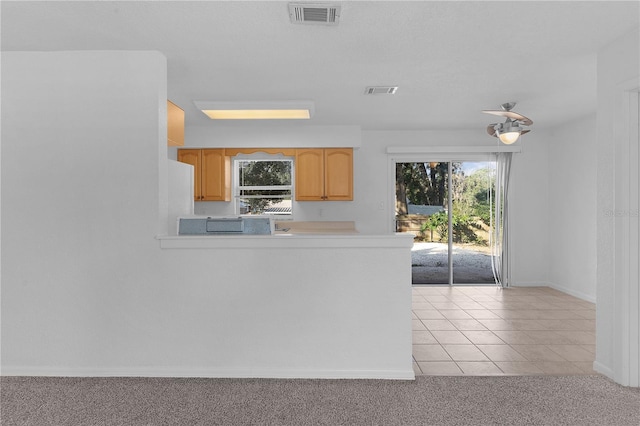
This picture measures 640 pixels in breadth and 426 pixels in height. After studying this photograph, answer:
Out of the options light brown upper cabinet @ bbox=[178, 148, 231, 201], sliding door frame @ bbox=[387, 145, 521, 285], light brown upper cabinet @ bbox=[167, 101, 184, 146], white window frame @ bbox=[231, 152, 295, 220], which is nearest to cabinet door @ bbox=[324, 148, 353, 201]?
white window frame @ bbox=[231, 152, 295, 220]

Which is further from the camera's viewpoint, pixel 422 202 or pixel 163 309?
pixel 422 202

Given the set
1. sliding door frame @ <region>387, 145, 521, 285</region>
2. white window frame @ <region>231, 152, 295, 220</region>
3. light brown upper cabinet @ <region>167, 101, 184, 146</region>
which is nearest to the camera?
light brown upper cabinet @ <region>167, 101, 184, 146</region>

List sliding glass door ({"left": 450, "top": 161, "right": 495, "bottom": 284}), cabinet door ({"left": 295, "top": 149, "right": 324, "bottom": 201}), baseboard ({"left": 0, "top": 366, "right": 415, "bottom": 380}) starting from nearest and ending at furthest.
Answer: baseboard ({"left": 0, "top": 366, "right": 415, "bottom": 380}) < cabinet door ({"left": 295, "top": 149, "right": 324, "bottom": 201}) < sliding glass door ({"left": 450, "top": 161, "right": 495, "bottom": 284})

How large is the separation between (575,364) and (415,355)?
4.15 ft

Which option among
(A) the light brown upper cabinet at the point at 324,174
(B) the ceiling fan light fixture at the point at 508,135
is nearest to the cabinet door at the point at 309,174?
(A) the light brown upper cabinet at the point at 324,174

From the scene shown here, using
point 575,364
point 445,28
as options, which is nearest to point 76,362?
point 445,28

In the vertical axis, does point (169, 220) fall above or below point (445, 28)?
below

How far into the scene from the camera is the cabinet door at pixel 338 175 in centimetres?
591

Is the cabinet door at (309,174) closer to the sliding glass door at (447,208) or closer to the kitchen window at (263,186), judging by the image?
the kitchen window at (263,186)

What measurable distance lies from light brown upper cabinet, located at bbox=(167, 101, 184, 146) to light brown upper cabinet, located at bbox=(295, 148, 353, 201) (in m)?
2.32

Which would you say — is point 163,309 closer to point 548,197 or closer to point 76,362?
point 76,362

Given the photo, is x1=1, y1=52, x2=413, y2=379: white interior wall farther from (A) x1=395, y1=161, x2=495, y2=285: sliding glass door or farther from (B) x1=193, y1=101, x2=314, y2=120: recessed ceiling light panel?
(A) x1=395, y1=161, x2=495, y2=285: sliding glass door

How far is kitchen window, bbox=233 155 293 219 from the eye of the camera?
20.5ft

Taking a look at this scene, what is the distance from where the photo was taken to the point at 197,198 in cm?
591
